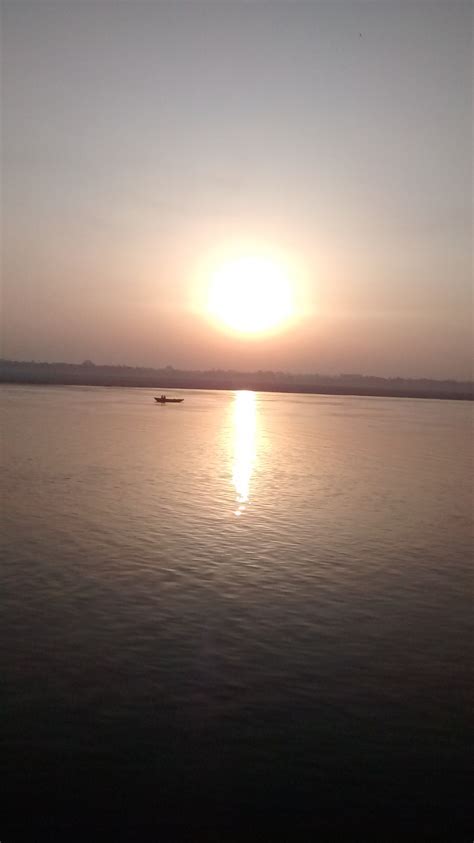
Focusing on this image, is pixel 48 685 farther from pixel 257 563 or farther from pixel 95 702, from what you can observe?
pixel 257 563

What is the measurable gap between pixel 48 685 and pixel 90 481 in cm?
2266

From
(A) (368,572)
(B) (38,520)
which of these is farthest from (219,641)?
(B) (38,520)

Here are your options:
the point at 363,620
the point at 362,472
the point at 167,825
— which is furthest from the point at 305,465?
the point at 167,825

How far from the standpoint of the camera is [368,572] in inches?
777

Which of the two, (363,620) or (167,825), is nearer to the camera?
(167,825)

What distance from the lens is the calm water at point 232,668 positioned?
354 inches

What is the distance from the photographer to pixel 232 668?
1284cm

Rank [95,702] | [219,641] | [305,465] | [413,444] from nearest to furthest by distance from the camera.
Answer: [95,702] < [219,641] < [305,465] < [413,444]

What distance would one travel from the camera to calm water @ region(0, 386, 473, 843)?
8992mm

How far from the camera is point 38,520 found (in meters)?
24.7

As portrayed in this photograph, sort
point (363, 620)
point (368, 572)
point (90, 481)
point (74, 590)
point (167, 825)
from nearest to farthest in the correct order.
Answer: point (167, 825)
point (363, 620)
point (74, 590)
point (368, 572)
point (90, 481)

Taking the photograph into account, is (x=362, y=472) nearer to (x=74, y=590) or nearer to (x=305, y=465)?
(x=305, y=465)

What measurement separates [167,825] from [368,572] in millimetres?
12193

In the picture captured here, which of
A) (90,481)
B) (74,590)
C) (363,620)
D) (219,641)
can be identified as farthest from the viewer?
(90,481)
